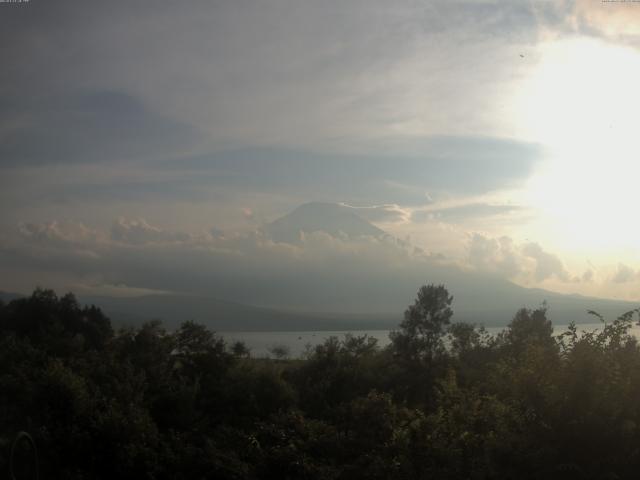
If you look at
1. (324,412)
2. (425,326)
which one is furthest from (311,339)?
(324,412)

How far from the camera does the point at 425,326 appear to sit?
162 feet

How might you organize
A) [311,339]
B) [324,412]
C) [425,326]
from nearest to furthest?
[324,412]
[425,326]
[311,339]

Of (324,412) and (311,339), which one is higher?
(311,339)

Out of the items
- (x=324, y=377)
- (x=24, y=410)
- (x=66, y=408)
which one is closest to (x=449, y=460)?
(x=66, y=408)

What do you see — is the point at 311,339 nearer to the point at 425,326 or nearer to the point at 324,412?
the point at 425,326

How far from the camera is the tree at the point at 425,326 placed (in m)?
47.4

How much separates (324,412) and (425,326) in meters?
24.4

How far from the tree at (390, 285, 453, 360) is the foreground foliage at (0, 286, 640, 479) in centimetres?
541

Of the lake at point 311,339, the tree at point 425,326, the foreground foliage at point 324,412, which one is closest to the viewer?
the foreground foliage at point 324,412

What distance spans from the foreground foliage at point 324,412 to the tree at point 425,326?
5414 mm

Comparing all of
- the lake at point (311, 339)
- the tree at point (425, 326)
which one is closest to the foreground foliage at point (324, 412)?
the lake at point (311, 339)

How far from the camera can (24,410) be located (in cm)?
2022

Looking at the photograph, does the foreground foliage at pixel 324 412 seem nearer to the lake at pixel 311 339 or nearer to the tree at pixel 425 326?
the lake at pixel 311 339

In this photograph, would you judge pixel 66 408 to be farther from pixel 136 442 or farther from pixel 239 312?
pixel 239 312
